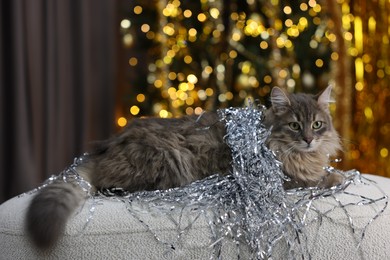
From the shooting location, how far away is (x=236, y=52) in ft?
10.6

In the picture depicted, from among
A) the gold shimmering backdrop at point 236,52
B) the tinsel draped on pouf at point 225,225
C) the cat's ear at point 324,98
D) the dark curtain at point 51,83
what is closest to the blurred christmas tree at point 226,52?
the gold shimmering backdrop at point 236,52

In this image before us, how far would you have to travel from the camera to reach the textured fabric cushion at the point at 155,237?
1.38m

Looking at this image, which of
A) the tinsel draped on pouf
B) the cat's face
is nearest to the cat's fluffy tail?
the tinsel draped on pouf

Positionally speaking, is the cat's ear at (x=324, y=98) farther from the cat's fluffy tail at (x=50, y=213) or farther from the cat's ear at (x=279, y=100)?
the cat's fluffy tail at (x=50, y=213)

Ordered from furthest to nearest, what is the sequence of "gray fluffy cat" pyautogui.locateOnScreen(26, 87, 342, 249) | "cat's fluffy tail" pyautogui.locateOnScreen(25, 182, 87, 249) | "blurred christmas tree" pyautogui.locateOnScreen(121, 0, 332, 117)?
1. "blurred christmas tree" pyautogui.locateOnScreen(121, 0, 332, 117)
2. "gray fluffy cat" pyautogui.locateOnScreen(26, 87, 342, 249)
3. "cat's fluffy tail" pyautogui.locateOnScreen(25, 182, 87, 249)

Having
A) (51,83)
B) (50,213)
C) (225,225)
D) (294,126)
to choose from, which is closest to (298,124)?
(294,126)

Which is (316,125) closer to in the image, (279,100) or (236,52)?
(279,100)

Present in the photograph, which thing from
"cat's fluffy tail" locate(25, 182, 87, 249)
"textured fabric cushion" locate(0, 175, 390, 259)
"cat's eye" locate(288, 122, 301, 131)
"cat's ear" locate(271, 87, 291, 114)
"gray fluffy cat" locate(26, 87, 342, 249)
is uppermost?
"cat's ear" locate(271, 87, 291, 114)

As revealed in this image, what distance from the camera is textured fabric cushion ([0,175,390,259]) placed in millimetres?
1384

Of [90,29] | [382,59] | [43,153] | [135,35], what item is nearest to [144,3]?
[135,35]

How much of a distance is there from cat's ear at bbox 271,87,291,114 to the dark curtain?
68.9 inches

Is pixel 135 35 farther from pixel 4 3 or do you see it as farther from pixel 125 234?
pixel 125 234

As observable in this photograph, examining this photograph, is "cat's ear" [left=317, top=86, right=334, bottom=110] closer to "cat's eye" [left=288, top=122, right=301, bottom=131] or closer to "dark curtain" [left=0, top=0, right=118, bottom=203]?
"cat's eye" [left=288, top=122, right=301, bottom=131]

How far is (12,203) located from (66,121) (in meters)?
1.90
